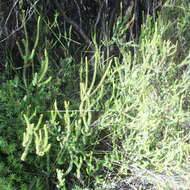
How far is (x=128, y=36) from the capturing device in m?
1.72

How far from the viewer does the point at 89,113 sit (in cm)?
88

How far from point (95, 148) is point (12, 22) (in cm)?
83

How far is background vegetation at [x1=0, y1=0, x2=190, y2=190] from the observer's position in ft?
3.41

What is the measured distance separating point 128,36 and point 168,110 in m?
0.71

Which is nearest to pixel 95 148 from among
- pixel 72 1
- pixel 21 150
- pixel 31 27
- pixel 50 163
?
pixel 50 163

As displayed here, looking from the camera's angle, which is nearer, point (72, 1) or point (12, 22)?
point (12, 22)

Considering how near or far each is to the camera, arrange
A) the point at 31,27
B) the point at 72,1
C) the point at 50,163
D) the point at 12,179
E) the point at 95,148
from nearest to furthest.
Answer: the point at 12,179
the point at 50,163
the point at 95,148
the point at 31,27
the point at 72,1

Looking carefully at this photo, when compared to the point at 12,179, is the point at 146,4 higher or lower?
higher

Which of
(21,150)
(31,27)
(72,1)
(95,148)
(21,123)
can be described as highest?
(72,1)

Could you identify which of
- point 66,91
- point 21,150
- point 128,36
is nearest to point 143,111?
point 66,91

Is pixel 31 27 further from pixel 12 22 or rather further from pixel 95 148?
pixel 95 148

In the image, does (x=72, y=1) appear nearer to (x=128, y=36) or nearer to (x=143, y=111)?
(x=128, y=36)

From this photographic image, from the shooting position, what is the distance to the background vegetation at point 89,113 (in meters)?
1.04

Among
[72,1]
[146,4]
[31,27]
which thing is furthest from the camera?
[146,4]
